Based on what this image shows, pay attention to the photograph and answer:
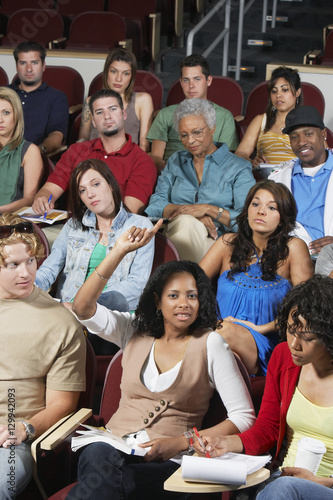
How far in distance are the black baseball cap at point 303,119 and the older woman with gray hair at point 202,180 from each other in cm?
25

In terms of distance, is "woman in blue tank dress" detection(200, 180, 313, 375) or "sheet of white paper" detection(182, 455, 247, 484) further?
"woman in blue tank dress" detection(200, 180, 313, 375)

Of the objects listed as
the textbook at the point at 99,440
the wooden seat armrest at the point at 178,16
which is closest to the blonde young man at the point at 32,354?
the textbook at the point at 99,440

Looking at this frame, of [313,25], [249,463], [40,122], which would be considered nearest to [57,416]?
[249,463]

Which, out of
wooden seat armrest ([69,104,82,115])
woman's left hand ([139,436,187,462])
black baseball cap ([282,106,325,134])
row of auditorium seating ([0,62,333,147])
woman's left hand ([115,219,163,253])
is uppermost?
row of auditorium seating ([0,62,333,147])

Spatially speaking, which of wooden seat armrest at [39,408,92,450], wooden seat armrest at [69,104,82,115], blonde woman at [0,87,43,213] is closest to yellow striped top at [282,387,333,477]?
wooden seat armrest at [39,408,92,450]

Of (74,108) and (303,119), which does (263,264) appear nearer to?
(303,119)

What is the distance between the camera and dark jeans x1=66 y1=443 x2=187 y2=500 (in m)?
1.56

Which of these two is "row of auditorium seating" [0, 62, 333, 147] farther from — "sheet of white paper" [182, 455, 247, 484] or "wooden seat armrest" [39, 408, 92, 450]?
"sheet of white paper" [182, 455, 247, 484]

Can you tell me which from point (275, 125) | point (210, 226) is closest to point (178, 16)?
point (275, 125)

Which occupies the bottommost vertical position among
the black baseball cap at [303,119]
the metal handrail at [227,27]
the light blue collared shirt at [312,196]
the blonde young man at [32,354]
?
the blonde young man at [32,354]

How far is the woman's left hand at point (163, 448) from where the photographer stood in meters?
1.67

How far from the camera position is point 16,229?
6.05ft

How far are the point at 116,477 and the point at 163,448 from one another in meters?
0.14

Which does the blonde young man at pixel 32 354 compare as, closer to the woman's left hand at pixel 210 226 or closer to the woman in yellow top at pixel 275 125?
the woman's left hand at pixel 210 226
